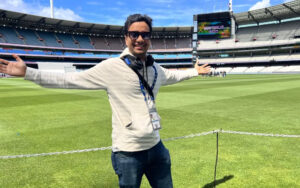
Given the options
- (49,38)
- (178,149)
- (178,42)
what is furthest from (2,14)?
(178,149)

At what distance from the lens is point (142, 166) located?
1.87m

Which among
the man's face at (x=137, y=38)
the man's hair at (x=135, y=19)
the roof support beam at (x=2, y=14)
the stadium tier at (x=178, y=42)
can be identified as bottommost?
the man's face at (x=137, y=38)

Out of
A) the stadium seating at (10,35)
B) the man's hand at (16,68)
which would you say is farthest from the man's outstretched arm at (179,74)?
the stadium seating at (10,35)

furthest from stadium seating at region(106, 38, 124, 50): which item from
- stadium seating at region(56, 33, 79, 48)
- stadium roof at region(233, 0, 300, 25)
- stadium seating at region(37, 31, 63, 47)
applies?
stadium roof at region(233, 0, 300, 25)

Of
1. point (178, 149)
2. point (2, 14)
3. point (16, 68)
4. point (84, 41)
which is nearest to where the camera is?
point (16, 68)

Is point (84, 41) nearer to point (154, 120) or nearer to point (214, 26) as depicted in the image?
point (214, 26)

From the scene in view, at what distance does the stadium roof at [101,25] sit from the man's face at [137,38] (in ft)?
182

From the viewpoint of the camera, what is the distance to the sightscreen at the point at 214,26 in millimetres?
78500

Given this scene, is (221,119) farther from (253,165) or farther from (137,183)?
(137,183)

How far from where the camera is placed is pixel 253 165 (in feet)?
14.1

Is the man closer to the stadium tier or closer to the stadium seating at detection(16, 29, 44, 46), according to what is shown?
the stadium tier

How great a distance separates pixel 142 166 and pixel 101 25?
79.2m

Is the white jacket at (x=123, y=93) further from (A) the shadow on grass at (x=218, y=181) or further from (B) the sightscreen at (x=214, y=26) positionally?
(B) the sightscreen at (x=214, y=26)

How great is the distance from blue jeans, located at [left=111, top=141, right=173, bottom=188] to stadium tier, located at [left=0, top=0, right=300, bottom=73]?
65580mm
